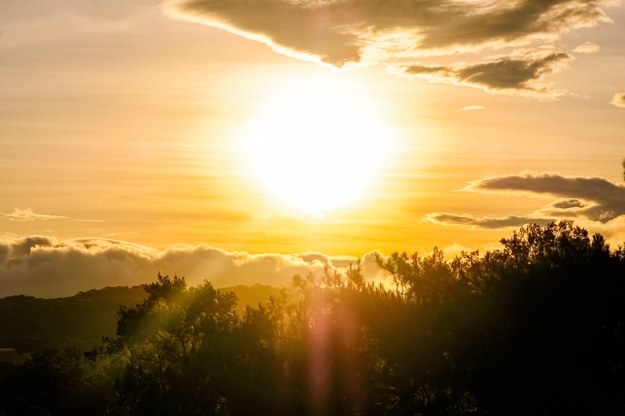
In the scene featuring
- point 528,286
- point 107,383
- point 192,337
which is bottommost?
point 107,383

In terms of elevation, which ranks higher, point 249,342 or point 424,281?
point 424,281

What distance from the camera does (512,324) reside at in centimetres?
5694

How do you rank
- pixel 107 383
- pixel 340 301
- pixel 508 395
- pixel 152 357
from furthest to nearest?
1. pixel 107 383
2. pixel 152 357
3. pixel 340 301
4. pixel 508 395

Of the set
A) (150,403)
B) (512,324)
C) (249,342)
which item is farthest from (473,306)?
(150,403)

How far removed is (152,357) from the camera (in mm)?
75750

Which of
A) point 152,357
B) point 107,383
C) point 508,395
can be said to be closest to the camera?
point 508,395

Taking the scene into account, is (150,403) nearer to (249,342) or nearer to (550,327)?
(249,342)

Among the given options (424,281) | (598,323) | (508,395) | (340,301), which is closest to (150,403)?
(340,301)

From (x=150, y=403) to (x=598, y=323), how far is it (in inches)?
1324

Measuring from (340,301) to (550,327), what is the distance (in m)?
16.0

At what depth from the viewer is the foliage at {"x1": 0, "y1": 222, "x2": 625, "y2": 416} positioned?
55.8m

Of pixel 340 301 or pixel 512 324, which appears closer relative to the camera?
pixel 512 324

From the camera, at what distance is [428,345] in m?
59.0

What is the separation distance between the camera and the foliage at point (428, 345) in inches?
2195
